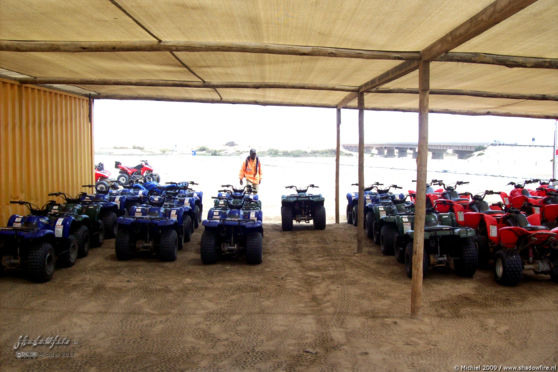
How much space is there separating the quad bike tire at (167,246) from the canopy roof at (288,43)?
267 cm

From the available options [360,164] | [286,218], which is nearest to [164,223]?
[360,164]

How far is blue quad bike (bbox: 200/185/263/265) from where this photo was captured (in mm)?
7203

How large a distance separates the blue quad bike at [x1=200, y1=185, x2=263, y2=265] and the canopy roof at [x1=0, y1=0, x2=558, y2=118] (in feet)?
7.80

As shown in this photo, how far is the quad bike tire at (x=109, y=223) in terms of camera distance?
9345mm

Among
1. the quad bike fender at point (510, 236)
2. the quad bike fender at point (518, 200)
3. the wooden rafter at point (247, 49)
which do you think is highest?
the wooden rafter at point (247, 49)

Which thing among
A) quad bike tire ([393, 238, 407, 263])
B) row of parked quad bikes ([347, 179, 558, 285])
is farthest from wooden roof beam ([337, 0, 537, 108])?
quad bike tire ([393, 238, 407, 263])

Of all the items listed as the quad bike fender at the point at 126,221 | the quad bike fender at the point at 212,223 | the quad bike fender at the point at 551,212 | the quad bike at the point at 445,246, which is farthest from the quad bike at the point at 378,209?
the quad bike fender at the point at 126,221

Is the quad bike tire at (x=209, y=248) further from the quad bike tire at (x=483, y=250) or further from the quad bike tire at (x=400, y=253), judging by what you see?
the quad bike tire at (x=483, y=250)

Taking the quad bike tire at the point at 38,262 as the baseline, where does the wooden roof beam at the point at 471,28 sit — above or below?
above

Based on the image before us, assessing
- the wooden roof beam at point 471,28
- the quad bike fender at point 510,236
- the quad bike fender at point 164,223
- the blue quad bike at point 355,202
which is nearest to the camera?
the wooden roof beam at point 471,28

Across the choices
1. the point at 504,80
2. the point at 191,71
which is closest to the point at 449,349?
the point at 504,80

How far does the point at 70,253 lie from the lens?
23.0 feet

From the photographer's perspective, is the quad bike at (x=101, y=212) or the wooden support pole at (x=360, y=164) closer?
the wooden support pole at (x=360, y=164)

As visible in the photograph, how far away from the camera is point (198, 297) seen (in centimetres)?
568
